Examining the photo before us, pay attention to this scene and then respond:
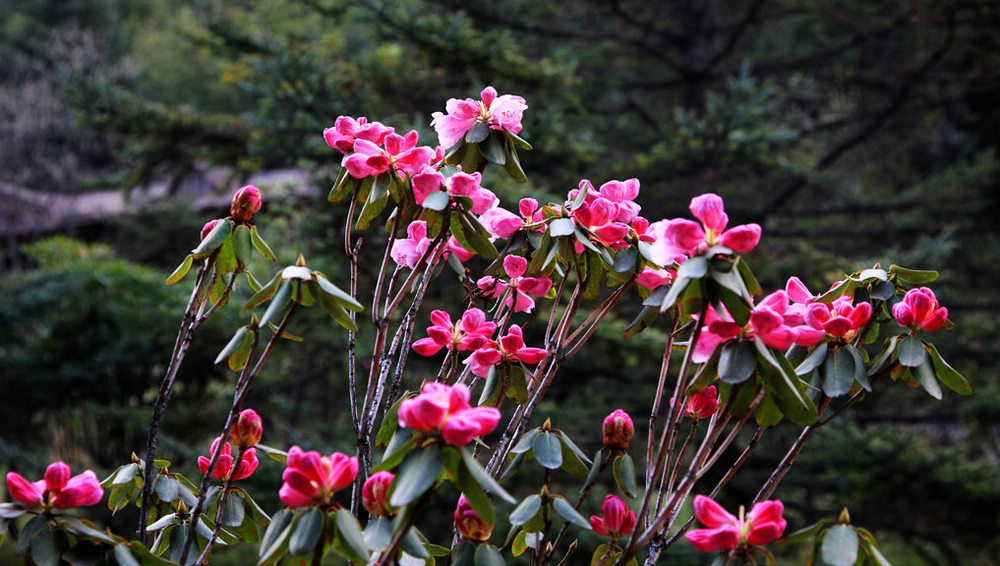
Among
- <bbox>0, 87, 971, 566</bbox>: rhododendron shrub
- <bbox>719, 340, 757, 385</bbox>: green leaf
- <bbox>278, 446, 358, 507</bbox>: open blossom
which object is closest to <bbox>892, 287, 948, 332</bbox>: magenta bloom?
<bbox>0, 87, 971, 566</bbox>: rhododendron shrub

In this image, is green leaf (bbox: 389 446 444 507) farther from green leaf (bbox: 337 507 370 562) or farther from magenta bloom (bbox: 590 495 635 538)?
magenta bloom (bbox: 590 495 635 538)

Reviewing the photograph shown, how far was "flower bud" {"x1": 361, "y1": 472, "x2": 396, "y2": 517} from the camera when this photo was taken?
22.8 inches

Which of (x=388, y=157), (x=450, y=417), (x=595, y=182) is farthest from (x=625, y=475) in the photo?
(x=595, y=182)

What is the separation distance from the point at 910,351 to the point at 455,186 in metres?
0.46

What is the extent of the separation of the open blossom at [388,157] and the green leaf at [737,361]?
→ 371 millimetres

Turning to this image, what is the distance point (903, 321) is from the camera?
2.31ft

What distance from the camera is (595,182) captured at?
3871 mm

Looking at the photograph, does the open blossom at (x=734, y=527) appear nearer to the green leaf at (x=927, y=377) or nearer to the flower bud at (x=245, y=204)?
the green leaf at (x=927, y=377)

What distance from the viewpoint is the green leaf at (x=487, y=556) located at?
0.58 meters

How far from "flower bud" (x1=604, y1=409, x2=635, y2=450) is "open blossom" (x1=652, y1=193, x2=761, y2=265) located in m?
0.21

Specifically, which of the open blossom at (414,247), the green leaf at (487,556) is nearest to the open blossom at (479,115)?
the open blossom at (414,247)

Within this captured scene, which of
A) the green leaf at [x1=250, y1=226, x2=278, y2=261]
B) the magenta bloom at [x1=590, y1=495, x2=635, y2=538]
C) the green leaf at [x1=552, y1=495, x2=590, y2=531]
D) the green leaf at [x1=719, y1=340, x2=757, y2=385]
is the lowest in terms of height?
the magenta bloom at [x1=590, y1=495, x2=635, y2=538]

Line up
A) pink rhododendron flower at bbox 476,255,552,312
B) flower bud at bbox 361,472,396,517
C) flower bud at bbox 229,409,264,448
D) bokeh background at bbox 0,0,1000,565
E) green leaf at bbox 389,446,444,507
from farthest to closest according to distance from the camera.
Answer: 1. bokeh background at bbox 0,0,1000,565
2. pink rhododendron flower at bbox 476,255,552,312
3. flower bud at bbox 229,409,264,448
4. flower bud at bbox 361,472,396,517
5. green leaf at bbox 389,446,444,507

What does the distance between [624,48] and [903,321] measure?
17.0 feet
